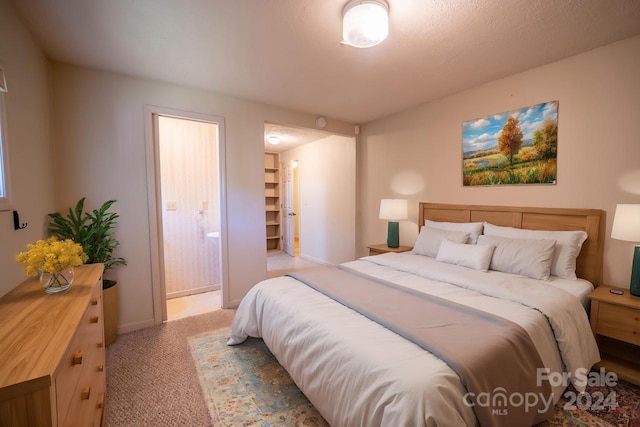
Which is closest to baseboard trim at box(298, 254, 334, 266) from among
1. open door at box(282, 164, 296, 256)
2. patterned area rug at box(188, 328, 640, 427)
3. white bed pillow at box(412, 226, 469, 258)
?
open door at box(282, 164, 296, 256)

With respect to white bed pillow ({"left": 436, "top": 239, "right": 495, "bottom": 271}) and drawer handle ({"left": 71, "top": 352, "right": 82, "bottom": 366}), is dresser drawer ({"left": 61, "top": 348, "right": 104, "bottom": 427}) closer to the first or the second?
drawer handle ({"left": 71, "top": 352, "right": 82, "bottom": 366})

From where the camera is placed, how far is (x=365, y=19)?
5.37 ft

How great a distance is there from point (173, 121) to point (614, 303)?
460 centimetres

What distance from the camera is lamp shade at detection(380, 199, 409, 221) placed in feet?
11.6

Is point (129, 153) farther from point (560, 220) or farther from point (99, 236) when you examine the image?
point (560, 220)

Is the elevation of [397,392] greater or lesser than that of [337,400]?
greater

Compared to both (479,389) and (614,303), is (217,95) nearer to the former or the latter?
(479,389)

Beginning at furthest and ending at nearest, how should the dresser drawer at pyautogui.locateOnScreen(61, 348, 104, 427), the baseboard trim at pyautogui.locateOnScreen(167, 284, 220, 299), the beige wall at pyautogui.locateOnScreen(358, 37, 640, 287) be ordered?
the baseboard trim at pyautogui.locateOnScreen(167, 284, 220, 299)
the beige wall at pyautogui.locateOnScreen(358, 37, 640, 287)
the dresser drawer at pyautogui.locateOnScreen(61, 348, 104, 427)

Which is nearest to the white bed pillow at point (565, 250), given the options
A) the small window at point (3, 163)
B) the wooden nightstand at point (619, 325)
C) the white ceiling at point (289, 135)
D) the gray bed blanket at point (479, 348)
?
the wooden nightstand at point (619, 325)

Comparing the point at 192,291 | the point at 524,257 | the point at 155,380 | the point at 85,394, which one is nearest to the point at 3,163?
the point at 85,394

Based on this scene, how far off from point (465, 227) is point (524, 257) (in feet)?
2.42

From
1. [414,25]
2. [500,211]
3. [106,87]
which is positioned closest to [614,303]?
[500,211]

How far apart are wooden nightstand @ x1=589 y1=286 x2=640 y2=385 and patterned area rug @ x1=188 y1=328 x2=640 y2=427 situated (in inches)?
4.9

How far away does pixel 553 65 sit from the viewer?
241 centimetres
